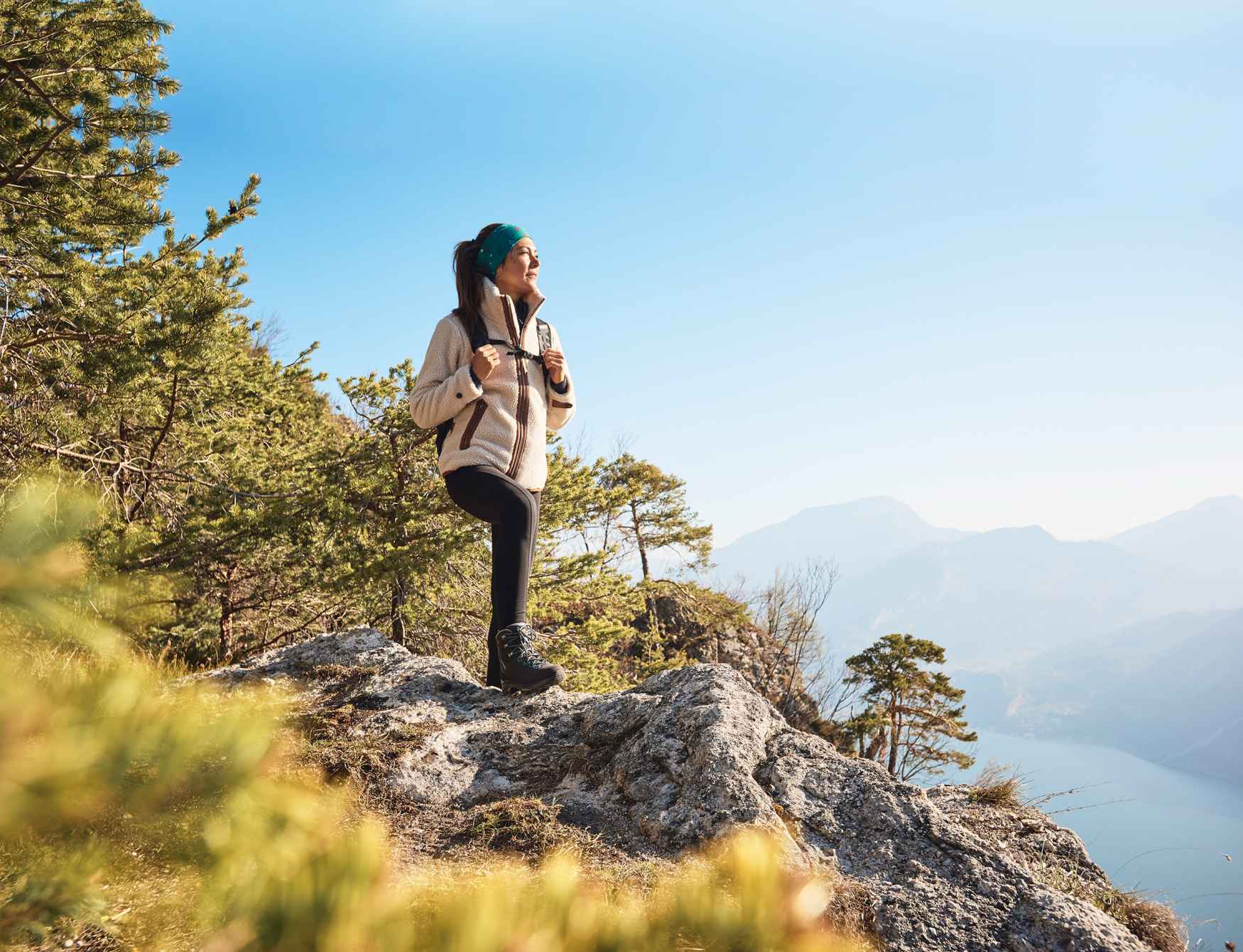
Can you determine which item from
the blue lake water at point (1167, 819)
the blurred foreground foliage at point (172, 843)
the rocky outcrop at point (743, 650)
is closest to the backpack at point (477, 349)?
the blurred foreground foliage at point (172, 843)

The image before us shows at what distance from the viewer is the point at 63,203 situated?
5.07 m

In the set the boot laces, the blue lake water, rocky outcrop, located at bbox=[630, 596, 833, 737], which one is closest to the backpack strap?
the boot laces

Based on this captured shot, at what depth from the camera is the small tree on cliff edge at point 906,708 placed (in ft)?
58.3

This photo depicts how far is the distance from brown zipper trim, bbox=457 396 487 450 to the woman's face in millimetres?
537

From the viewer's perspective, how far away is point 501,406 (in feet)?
9.65

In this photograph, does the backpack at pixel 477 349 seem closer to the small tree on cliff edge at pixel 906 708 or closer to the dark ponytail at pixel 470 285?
the dark ponytail at pixel 470 285

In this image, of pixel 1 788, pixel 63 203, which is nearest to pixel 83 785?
pixel 1 788

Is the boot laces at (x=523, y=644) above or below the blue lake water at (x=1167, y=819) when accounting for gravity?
above

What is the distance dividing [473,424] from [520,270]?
707 mm

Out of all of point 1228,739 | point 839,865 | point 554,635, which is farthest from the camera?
point 1228,739

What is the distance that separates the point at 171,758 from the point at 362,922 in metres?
0.19

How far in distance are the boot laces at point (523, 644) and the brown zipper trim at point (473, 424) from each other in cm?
75

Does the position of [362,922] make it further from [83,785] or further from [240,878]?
[83,785]

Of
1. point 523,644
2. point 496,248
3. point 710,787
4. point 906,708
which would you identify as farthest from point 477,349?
point 906,708
